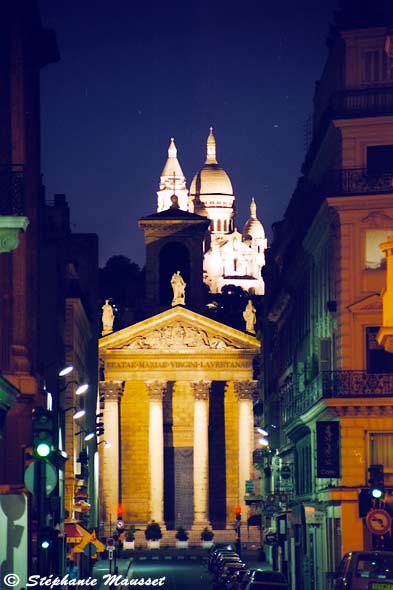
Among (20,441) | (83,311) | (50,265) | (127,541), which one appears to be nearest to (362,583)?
(20,441)

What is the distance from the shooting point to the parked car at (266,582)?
4959cm

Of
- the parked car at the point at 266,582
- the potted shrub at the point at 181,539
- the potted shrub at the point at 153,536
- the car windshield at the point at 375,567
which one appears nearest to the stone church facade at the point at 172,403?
the potted shrub at the point at 181,539

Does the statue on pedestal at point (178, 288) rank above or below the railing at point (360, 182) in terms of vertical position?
above

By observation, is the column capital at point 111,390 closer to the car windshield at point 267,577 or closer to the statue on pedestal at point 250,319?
the statue on pedestal at point 250,319

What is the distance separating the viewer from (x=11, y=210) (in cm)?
2731

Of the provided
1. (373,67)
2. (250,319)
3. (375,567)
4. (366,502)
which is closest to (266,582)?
(366,502)

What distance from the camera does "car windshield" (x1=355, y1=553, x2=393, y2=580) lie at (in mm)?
35059

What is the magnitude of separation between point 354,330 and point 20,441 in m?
19.0

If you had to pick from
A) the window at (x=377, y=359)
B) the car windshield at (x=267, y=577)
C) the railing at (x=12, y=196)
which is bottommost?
the car windshield at (x=267, y=577)

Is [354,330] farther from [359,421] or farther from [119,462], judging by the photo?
[119,462]

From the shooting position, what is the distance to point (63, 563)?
5562 cm

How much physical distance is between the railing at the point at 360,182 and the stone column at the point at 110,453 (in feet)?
273

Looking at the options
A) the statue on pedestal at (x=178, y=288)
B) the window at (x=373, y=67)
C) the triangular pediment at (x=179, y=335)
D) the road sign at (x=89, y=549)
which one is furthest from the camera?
the statue on pedestal at (x=178, y=288)

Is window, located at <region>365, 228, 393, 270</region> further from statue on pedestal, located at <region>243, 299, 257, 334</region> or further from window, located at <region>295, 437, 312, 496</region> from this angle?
statue on pedestal, located at <region>243, 299, 257, 334</region>
